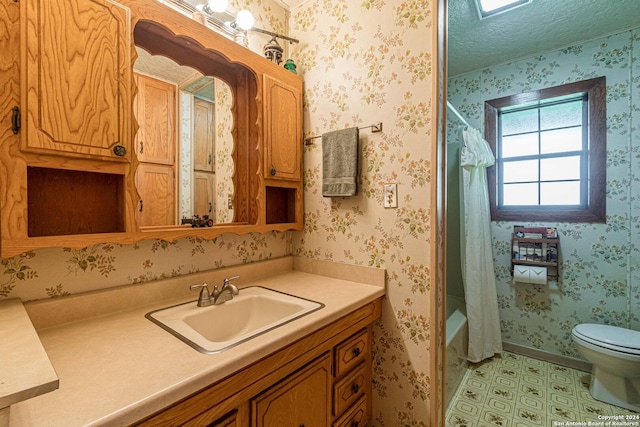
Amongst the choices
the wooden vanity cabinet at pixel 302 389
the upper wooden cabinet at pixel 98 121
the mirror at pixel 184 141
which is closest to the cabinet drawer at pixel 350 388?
the wooden vanity cabinet at pixel 302 389

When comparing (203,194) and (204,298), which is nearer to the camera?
(204,298)

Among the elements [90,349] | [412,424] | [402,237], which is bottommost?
[412,424]

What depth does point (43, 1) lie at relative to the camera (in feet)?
2.61

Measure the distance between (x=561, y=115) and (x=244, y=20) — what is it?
100 inches

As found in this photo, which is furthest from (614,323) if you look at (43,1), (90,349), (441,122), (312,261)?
(43,1)

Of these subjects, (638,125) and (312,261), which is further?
(638,125)

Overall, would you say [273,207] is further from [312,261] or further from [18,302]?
[18,302]

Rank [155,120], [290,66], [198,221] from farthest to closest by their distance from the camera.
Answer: [290,66]
[198,221]
[155,120]

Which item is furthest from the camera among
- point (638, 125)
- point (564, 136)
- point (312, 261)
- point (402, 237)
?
point (564, 136)

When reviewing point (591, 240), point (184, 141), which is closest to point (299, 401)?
point (184, 141)

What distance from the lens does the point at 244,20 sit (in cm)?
139

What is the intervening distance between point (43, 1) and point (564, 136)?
125 inches

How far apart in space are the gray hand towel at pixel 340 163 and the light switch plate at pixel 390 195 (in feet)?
0.49

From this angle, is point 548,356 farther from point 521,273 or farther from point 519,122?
point 519,122
